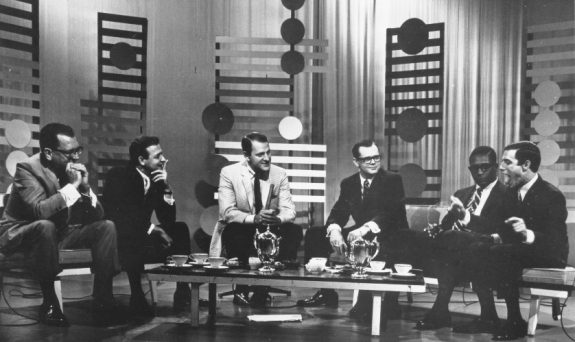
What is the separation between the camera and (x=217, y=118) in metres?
5.84

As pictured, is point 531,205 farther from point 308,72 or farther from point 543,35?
point 308,72

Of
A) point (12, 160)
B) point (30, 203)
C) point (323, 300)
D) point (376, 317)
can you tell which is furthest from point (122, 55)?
point (376, 317)

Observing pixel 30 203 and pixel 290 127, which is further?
pixel 290 127

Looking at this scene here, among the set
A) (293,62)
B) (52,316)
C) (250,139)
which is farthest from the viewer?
(293,62)

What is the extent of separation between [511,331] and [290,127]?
3121 mm

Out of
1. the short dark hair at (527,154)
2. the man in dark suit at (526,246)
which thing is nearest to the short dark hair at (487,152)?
the short dark hair at (527,154)

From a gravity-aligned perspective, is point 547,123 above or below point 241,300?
above

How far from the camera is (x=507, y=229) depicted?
401 cm

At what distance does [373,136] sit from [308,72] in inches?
38.9

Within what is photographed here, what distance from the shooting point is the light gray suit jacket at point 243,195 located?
15.6 feet

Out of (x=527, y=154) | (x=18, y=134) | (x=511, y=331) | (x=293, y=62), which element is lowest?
(x=511, y=331)

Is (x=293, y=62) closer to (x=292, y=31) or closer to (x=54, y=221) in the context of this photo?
(x=292, y=31)

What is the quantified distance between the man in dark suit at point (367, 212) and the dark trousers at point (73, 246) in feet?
4.93

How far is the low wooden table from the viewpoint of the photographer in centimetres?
332
